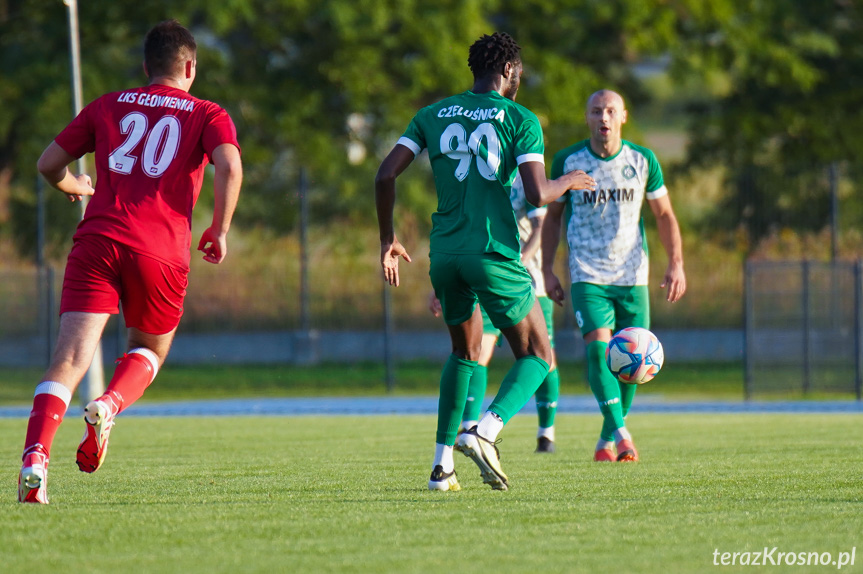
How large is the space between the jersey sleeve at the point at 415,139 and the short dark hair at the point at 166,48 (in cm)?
108

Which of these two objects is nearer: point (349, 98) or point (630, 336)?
point (630, 336)

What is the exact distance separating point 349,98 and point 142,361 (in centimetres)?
2043

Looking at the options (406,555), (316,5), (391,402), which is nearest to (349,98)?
(316,5)

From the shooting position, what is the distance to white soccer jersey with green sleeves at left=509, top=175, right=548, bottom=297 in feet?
27.9

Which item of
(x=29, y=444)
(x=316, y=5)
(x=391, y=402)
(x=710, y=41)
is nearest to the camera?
(x=29, y=444)

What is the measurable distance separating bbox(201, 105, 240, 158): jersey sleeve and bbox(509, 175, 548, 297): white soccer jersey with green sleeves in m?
3.09

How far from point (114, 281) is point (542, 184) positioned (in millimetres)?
1940

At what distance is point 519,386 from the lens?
6.12m

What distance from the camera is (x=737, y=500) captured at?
217 inches

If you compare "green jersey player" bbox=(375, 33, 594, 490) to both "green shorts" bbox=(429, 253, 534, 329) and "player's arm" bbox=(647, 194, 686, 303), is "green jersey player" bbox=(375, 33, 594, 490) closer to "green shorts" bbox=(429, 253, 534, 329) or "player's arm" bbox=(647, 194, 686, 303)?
"green shorts" bbox=(429, 253, 534, 329)

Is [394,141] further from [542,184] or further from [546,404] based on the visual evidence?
[542,184]

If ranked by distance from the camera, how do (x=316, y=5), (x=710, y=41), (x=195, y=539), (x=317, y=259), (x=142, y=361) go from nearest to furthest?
1. (x=195, y=539)
2. (x=142, y=361)
3. (x=317, y=259)
4. (x=316, y=5)
5. (x=710, y=41)

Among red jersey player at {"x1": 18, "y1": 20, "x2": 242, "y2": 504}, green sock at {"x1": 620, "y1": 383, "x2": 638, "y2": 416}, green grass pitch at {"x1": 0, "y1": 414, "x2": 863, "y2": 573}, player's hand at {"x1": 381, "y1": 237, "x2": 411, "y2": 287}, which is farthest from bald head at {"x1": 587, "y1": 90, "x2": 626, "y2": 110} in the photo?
red jersey player at {"x1": 18, "y1": 20, "x2": 242, "y2": 504}

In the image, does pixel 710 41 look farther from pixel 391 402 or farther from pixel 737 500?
pixel 737 500
